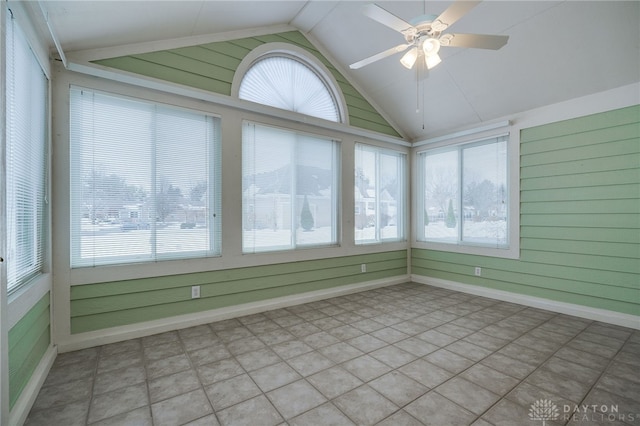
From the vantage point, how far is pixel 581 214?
345 cm

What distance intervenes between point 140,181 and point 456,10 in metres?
2.99

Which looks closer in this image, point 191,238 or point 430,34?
point 430,34

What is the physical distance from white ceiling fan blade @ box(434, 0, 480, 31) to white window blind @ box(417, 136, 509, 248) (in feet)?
8.94

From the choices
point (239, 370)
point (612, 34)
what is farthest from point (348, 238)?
point (612, 34)

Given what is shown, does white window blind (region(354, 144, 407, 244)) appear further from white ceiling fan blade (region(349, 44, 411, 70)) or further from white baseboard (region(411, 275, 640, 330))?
white ceiling fan blade (region(349, 44, 411, 70))

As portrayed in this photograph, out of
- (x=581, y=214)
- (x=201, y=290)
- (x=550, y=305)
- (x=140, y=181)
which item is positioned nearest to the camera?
(x=140, y=181)

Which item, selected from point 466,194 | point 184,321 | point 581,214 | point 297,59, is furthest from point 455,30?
point 184,321

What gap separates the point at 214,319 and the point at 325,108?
10.4 feet

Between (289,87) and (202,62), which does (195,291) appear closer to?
(202,62)

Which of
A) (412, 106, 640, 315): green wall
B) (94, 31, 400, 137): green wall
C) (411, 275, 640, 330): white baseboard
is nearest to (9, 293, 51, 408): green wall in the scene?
(94, 31, 400, 137): green wall

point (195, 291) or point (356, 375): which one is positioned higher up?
point (195, 291)

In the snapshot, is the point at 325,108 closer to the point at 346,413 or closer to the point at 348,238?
the point at 348,238

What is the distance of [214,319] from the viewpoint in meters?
3.27

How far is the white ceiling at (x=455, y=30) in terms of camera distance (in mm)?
2523
